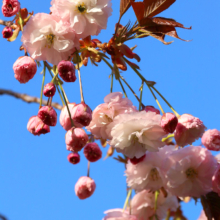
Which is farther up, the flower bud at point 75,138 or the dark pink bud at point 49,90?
the dark pink bud at point 49,90

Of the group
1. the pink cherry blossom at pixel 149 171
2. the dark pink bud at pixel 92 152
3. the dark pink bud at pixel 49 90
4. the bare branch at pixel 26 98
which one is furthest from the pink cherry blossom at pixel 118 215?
the bare branch at pixel 26 98

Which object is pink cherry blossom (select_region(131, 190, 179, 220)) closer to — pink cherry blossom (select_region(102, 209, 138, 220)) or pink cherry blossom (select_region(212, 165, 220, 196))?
pink cherry blossom (select_region(102, 209, 138, 220))

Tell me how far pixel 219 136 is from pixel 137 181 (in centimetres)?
42

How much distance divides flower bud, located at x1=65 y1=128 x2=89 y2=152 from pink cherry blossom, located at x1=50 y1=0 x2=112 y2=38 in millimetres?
416

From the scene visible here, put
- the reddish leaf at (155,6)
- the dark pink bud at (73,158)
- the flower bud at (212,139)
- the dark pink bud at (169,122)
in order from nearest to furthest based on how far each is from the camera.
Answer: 1. the dark pink bud at (169,122)
2. the flower bud at (212,139)
3. the reddish leaf at (155,6)
4. the dark pink bud at (73,158)

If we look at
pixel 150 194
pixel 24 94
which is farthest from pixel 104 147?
pixel 150 194

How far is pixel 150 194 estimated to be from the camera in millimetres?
1940

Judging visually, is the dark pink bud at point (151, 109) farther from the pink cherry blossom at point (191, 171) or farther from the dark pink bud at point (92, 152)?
the dark pink bud at point (92, 152)

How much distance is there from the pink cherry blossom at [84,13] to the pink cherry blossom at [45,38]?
34mm

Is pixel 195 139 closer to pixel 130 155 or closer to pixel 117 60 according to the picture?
pixel 130 155

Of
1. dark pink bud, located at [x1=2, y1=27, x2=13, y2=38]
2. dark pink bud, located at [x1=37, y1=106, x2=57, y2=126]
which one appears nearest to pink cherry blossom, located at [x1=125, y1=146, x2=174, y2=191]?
dark pink bud, located at [x1=37, y1=106, x2=57, y2=126]

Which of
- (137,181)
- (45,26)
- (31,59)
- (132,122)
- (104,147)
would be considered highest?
(104,147)

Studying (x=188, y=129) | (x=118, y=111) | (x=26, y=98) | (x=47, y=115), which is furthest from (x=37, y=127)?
(x=26, y=98)

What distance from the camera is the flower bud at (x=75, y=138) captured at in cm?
153
